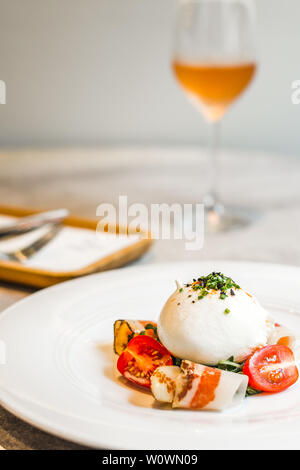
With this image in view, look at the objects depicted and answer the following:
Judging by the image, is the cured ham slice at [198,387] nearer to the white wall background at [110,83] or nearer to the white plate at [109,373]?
the white plate at [109,373]

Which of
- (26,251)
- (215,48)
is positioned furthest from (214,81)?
(26,251)

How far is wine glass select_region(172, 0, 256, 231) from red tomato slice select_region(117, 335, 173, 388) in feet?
2.55

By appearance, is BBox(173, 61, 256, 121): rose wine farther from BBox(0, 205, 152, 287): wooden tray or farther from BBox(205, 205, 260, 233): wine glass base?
BBox(0, 205, 152, 287): wooden tray

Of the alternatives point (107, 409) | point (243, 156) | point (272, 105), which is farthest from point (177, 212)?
point (272, 105)

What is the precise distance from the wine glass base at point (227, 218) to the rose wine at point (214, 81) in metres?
0.26

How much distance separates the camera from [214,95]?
5.21 feet

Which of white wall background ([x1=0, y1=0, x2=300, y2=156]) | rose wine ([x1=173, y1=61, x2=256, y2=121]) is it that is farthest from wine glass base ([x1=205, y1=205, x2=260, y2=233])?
white wall background ([x1=0, y1=0, x2=300, y2=156])

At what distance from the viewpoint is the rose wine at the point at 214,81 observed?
1537 mm

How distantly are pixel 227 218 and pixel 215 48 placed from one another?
0.42 m

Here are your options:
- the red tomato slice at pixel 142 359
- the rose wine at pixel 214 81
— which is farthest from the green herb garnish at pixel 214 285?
the rose wine at pixel 214 81

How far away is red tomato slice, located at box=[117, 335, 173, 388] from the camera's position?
29.4 inches

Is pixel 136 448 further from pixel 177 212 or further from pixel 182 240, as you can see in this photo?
pixel 177 212

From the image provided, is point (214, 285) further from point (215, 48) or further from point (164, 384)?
point (215, 48)

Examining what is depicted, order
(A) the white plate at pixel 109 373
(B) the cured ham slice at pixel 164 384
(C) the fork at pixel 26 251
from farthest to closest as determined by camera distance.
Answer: (C) the fork at pixel 26 251
(B) the cured ham slice at pixel 164 384
(A) the white plate at pixel 109 373
